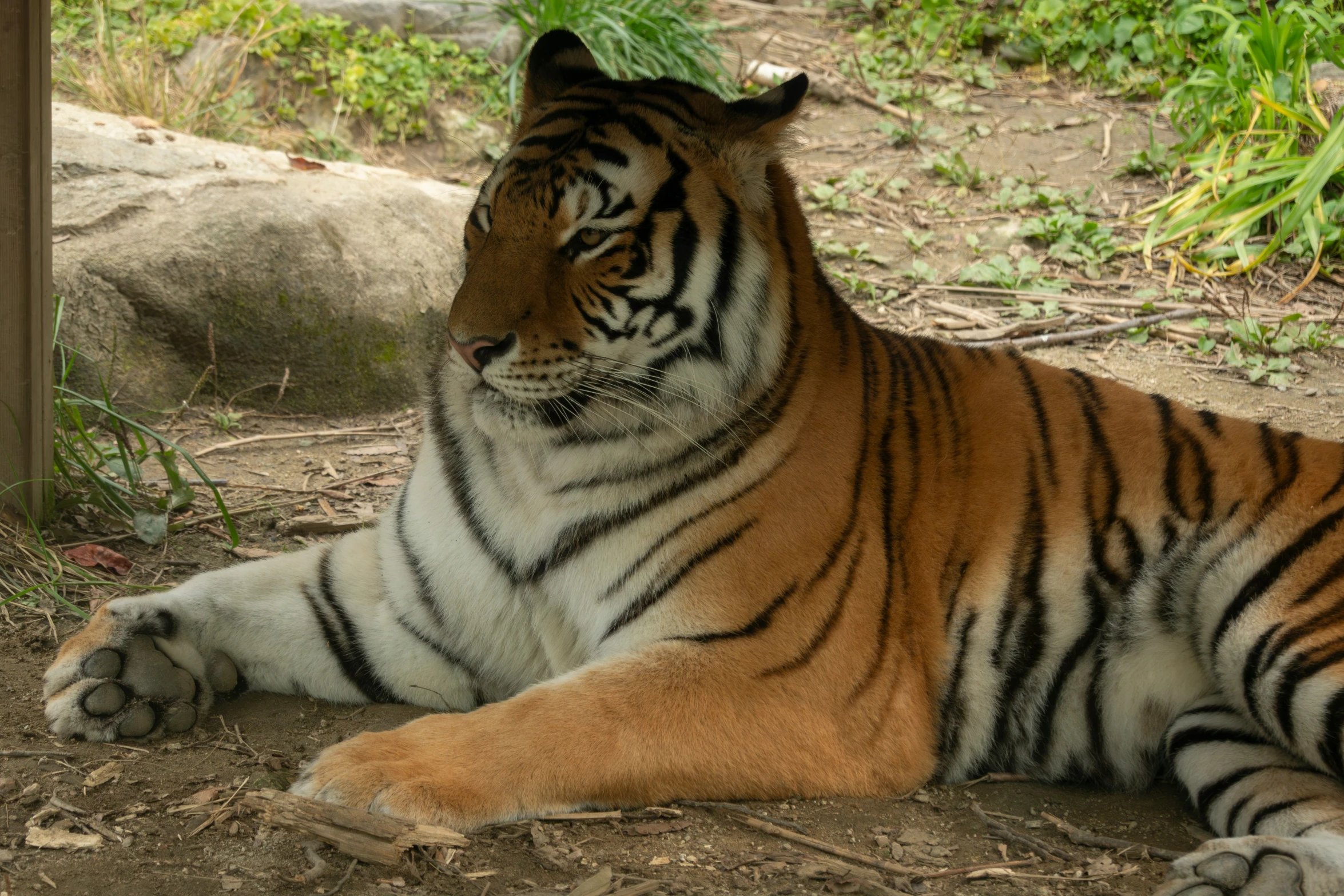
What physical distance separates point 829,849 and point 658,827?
1.08 feet

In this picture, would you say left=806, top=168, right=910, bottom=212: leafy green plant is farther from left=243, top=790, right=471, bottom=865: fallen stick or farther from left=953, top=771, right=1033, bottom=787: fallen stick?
left=243, top=790, right=471, bottom=865: fallen stick

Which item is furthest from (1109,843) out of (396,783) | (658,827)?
(396,783)

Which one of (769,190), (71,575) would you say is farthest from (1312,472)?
(71,575)

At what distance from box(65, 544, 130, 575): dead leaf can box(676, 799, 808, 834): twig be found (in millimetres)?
1768

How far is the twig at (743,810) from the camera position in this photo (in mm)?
2414

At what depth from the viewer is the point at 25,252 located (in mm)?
3074

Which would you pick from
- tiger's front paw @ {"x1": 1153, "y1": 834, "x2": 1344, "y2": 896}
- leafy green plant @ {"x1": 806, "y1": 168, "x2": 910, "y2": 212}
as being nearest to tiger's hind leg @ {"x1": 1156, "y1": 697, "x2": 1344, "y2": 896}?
tiger's front paw @ {"x1": 1153, "y1": 834, "x2": 1344, "y2": 896}

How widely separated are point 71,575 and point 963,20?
8043 mm

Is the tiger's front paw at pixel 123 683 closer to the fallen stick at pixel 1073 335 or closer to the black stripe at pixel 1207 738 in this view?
the black stripe at pixel 1207 738

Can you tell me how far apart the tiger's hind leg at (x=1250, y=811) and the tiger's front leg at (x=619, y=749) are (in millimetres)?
672

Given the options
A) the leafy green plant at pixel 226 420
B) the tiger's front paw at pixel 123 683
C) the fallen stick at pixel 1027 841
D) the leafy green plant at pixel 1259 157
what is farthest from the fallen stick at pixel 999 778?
the leafy green plant at pixel 1259 157

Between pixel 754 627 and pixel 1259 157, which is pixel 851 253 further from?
pixel 754 627

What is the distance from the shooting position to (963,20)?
30.5 feet

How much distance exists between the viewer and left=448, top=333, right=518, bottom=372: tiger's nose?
92.4 inches
